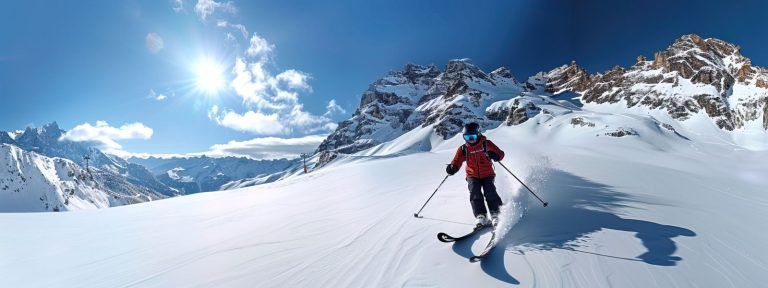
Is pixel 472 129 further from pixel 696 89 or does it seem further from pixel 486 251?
pixel 696 89

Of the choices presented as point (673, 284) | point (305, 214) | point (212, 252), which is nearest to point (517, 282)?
point (673, 284)

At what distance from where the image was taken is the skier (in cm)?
702

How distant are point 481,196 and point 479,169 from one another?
66 cm

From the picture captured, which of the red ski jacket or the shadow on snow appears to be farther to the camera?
the red ski jacket

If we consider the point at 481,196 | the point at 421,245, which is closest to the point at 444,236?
the point at 421,245

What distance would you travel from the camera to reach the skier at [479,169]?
7024mm

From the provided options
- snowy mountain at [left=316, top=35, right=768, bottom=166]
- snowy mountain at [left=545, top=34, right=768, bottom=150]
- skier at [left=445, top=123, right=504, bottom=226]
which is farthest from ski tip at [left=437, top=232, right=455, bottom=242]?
snowy mountain at [left=316, top=35, right=768, bottom=166]

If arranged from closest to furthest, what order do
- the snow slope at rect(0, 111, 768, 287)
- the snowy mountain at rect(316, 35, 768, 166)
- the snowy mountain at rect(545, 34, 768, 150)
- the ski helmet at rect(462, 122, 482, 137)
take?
the snow slope at rect(0, 111, 768, 287)
the ski helmet at rect(462, 122, 482, 137)
the snowy mountain at rect(545, 34, 768, 150)
the snowy mountain at rect(316, 35, 768, 166)

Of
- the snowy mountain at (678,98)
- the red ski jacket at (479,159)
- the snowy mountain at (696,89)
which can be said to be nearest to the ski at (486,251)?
the red ski jacket at (479,159)

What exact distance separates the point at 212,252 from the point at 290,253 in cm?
166

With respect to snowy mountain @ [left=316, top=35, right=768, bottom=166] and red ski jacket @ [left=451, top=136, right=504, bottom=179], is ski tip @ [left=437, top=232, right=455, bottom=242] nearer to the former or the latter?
red ski jacket @ [left=451, top=136, right=504, bottom=179]

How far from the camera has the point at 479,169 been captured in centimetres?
753

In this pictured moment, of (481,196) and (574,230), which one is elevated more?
(481,196)

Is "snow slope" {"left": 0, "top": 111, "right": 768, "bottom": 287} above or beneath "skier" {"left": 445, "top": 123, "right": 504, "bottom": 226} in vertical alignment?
beneath
